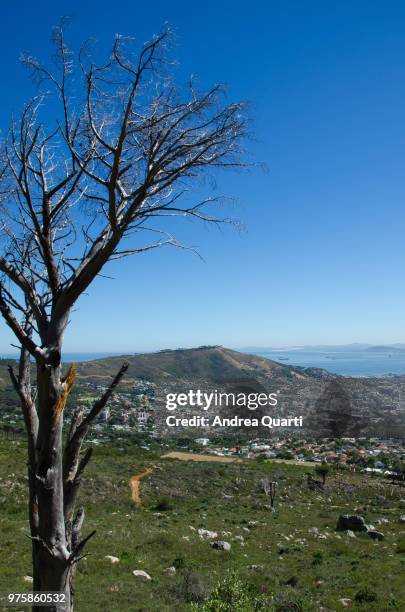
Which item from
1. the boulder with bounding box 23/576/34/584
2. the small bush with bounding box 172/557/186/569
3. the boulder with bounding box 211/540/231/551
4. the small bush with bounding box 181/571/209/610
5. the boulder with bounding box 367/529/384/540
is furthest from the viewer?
the boulder with bounding box 367/529/384/540

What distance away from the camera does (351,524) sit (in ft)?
67.4

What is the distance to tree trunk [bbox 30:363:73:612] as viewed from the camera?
3107mm


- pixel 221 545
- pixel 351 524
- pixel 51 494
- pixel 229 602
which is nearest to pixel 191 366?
pixel 351 524

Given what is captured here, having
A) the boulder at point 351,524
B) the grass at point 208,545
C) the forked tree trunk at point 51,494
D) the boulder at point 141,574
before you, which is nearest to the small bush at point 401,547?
the grass at point 208,545

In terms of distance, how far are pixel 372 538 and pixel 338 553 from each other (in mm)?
4235

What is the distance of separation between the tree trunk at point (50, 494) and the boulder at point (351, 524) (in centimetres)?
2075

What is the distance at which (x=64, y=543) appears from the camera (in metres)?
3.14

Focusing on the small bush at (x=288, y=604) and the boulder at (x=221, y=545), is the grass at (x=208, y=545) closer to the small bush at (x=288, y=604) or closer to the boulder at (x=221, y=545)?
the small bush at (x=288, y=604)

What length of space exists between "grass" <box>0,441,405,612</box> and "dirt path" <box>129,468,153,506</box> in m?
0.35

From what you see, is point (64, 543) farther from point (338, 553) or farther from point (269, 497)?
point (269, 497)

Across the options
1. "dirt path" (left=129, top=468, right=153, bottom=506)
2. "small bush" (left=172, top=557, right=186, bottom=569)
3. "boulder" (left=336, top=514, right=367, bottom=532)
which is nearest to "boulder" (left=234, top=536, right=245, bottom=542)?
"small bush" (left=172, top=557, right=186, bottom=569)

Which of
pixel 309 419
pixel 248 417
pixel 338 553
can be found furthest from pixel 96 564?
pixel 309 419

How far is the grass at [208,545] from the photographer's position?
10.2 m

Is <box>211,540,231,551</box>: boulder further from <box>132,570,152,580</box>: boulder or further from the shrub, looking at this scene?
the shrub
